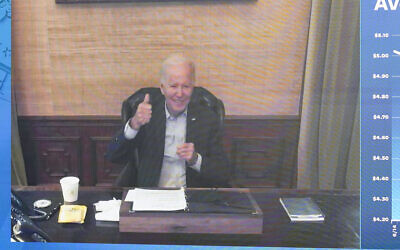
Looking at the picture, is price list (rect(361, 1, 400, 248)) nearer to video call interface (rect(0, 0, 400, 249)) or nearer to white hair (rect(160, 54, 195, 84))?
video call interface (rect(0, 0, 400, 249))

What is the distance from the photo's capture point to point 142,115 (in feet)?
3.45

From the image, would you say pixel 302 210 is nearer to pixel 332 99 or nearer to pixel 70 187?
pixel 332 99

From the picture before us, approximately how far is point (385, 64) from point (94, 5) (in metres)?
0.79

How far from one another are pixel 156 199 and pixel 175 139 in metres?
0.18

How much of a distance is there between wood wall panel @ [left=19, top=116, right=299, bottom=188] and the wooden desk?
0.06 meters

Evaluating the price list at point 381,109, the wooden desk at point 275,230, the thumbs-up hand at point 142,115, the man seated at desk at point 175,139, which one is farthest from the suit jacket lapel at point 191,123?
the price list at point 381,109

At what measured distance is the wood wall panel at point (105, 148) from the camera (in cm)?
104

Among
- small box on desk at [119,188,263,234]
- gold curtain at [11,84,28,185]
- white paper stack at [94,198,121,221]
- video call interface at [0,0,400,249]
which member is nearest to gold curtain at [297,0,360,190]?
video call interface at [0,0,400,249]

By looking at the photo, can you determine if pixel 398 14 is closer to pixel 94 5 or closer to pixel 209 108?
pixel 209 108

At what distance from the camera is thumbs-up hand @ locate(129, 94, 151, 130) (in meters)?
1.05

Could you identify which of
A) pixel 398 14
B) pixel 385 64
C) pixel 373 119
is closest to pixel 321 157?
pixel 373 119

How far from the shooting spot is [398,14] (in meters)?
1.00

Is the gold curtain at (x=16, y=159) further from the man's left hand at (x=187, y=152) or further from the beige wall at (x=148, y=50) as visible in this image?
the man's left hand at (x=187, y=152)

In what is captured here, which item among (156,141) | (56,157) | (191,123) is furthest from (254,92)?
(56,157)
